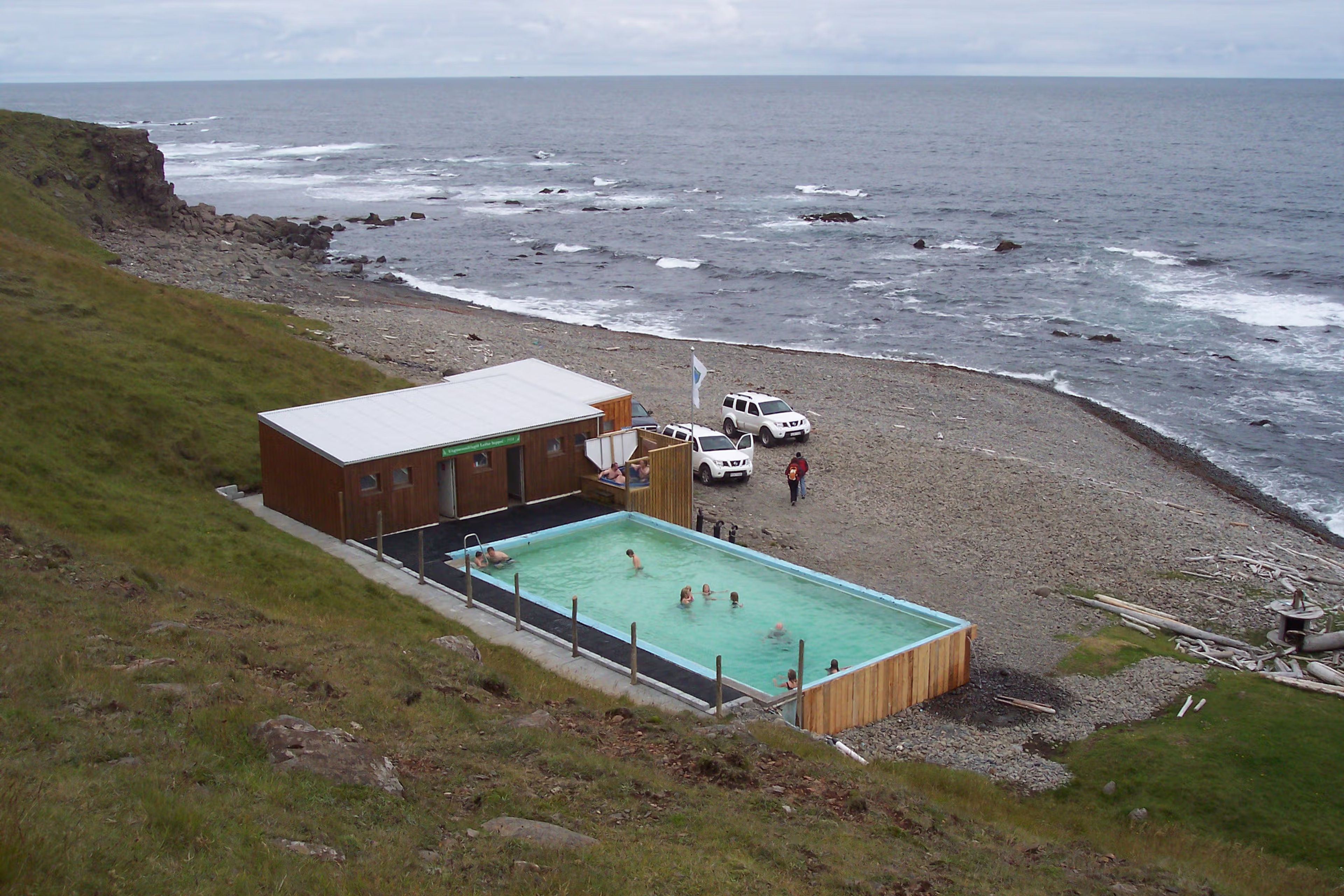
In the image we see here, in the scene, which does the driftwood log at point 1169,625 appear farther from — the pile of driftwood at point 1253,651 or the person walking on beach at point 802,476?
the person walking on beach at point 802,476

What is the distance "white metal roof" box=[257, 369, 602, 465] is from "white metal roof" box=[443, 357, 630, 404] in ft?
1.05

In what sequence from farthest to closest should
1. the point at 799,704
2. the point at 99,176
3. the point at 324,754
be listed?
1. the point at 99,176
2. the point at 799,704
3. the point at 324,754

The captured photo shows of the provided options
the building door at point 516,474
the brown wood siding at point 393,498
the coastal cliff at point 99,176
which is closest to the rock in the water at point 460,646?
the brown wood siding at point 393,498

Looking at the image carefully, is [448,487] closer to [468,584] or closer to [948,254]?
[468,584]

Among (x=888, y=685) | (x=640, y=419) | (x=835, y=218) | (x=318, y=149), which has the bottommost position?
(x=888, y=685)

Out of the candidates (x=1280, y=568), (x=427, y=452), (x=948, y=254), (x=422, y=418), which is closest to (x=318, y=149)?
(x=948, y=254)

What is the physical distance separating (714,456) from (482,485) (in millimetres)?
8283

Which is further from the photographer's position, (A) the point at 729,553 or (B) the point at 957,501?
(B) the point at 957,501

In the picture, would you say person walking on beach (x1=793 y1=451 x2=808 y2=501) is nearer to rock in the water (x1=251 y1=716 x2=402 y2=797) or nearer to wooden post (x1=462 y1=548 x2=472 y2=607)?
wooden post (x1=462 y1=548 x2=472 y2=607)

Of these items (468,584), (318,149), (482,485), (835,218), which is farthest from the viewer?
(318,149)

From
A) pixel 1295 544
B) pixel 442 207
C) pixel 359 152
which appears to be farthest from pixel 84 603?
pixel 359 152

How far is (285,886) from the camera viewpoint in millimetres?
7645

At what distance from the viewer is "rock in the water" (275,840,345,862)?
27.5ft

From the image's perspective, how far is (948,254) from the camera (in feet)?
271
